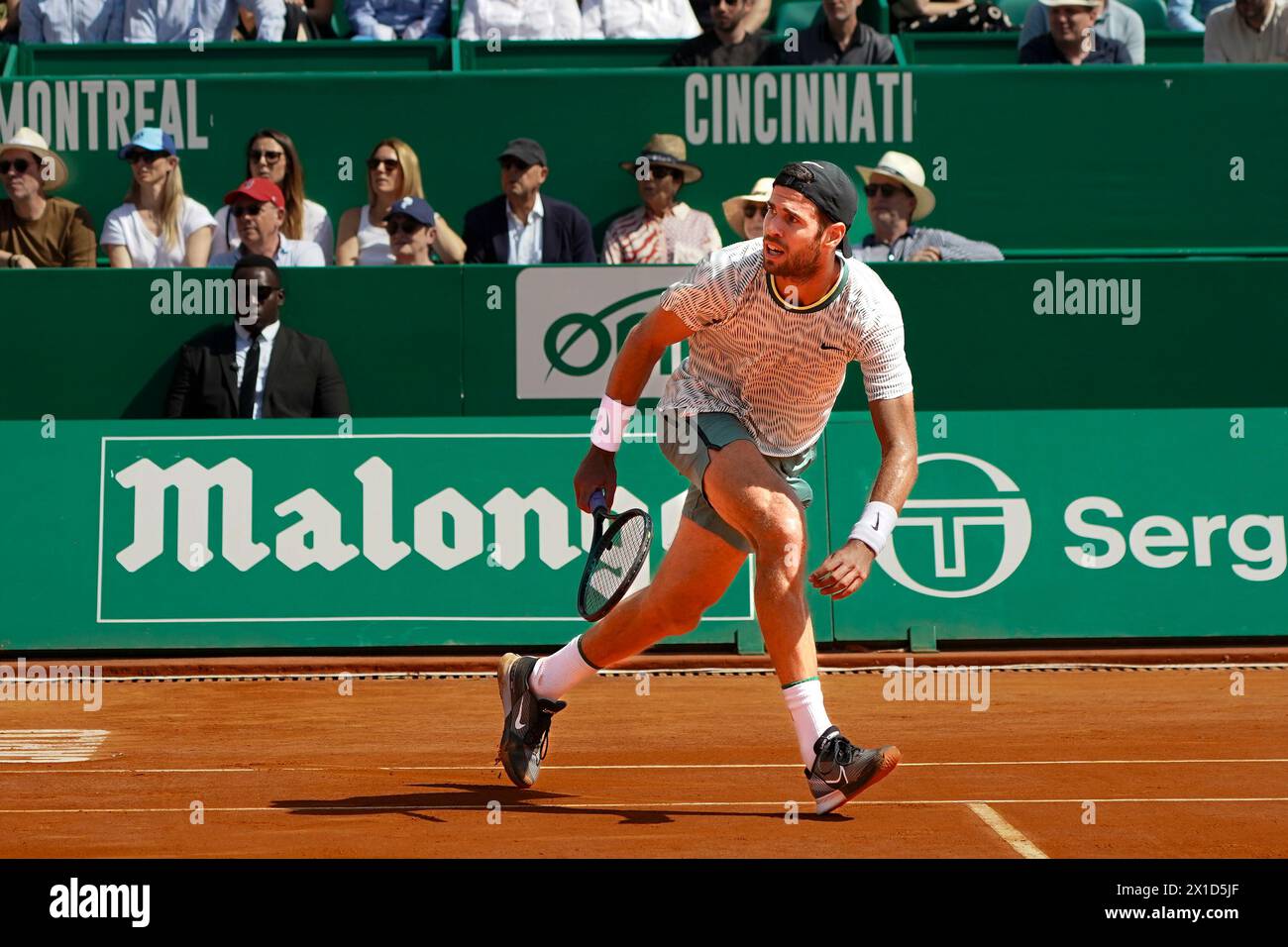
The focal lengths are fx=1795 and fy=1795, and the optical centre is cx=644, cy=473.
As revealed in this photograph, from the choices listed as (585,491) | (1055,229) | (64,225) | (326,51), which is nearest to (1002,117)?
(1055,229)

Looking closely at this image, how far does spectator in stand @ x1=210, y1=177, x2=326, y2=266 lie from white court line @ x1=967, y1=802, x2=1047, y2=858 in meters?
6.34

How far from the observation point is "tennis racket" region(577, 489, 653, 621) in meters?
5.93

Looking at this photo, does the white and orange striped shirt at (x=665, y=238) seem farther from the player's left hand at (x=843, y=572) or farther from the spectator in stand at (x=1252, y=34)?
the player's left hand at (x=843, y=572)

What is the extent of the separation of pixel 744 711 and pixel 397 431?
8.98 ft

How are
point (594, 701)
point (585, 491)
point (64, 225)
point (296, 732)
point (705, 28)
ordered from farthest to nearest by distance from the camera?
point (705, 28) → point (64, 225) → point (594, 701) → point (296, 732) → point (585, 491)

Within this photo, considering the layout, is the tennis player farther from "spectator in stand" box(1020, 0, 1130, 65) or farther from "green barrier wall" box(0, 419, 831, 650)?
"spectator in stand" box(1020, 0, 1130, 65)

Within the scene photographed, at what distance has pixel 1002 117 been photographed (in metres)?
12.3

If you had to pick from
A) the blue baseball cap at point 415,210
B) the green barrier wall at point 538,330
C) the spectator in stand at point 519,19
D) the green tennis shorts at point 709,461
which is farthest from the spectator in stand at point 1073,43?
the green tennis shorts at point 709,461

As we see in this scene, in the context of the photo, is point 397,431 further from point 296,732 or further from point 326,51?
point 326,51

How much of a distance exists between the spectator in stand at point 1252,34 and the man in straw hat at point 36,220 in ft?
25.8

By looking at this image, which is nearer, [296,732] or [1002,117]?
[296,732]

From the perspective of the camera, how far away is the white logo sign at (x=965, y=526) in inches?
382

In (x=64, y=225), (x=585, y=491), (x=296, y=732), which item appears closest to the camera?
(x=585, y=491)

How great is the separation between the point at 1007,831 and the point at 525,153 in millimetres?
6882
